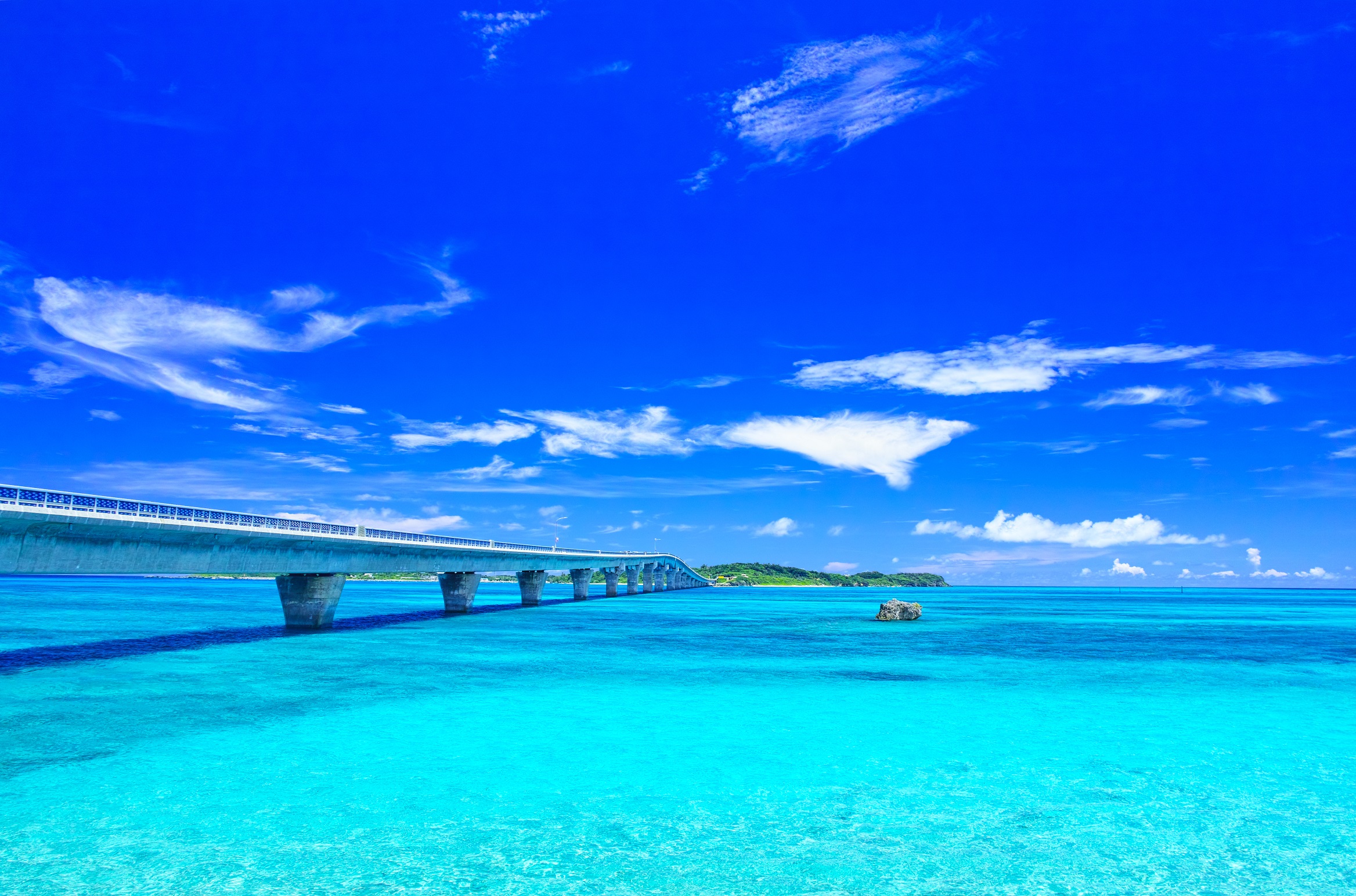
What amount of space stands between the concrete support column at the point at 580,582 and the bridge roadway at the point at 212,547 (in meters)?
62.2

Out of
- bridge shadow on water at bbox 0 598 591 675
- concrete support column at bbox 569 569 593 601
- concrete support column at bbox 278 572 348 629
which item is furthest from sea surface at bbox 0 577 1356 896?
concrete support column at bbox 569 569 593 601

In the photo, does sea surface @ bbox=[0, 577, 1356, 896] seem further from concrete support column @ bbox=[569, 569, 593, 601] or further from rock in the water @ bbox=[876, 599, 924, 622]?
concrete support column @ bbox=[569, 569, 593, 601]

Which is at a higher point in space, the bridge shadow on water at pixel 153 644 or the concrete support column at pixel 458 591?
the concrete support column at pixel 458 591

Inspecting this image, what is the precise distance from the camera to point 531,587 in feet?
419

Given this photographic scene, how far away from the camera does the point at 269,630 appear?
6600cm

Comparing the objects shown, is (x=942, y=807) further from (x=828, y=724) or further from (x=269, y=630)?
(x=269, y=630)

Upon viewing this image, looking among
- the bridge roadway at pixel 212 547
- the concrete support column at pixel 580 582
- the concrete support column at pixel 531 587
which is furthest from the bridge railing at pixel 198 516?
the concrete support column at pixel 580 582

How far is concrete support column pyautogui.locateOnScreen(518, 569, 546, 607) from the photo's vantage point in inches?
4963

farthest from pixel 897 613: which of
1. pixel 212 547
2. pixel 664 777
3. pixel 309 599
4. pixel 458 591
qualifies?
pixel 664 777

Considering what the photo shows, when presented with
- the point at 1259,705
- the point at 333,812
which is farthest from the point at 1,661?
the point at 1259,705

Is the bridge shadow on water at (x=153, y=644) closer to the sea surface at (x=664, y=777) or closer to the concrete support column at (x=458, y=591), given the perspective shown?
the sea surface at (x=664, y=777)

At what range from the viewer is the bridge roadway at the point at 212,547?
38.4 metres

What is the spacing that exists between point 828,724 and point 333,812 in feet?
52.1

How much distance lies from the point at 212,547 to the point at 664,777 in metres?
42.0
